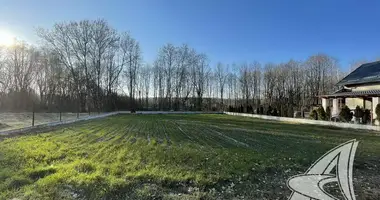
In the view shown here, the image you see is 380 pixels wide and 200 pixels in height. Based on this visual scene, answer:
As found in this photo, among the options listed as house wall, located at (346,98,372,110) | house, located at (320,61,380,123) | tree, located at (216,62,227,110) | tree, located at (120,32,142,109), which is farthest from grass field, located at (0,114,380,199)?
tree, located at (216,62,227,110)

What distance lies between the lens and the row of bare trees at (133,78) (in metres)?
33.8

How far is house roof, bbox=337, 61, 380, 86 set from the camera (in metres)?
18.8

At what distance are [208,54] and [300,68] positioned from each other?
19.4m

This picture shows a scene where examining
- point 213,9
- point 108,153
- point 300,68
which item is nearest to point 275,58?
point 300,68

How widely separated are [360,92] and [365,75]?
3011mm

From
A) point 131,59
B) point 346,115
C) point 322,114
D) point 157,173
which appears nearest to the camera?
point 157,173

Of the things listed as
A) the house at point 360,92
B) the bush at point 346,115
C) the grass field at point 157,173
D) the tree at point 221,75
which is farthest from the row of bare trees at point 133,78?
the grass field at point 157,173

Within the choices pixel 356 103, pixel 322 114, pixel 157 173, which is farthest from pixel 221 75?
pixel 157 173

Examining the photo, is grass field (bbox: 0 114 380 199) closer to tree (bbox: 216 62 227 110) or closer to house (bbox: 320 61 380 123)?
house (bbox: 320 61 380 123)

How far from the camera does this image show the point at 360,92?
18.2m

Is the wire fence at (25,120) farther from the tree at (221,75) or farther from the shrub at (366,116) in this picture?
the tree at (221,75)

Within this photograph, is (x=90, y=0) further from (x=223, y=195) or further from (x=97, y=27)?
(x=97, y=27)

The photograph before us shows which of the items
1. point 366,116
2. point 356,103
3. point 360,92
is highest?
Answer: point 360,92

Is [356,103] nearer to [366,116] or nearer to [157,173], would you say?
[366,116]
